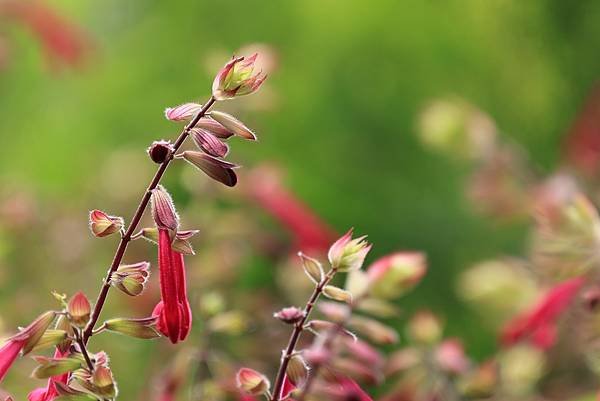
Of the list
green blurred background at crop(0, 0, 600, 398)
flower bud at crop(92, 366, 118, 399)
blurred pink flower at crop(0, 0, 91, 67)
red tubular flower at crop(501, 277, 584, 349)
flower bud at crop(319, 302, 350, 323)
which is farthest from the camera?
blurred pink flower at crop(0, 0, 91, 67)

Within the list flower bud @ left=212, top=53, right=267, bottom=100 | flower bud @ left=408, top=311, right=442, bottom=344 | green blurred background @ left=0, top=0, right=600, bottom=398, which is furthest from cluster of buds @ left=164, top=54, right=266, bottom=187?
green blurred background @ left=0, top=0, right=600, bottom=398

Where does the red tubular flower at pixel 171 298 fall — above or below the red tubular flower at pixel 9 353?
above

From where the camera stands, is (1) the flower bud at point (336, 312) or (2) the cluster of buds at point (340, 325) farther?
(1) the flower bud at point (336, 312)

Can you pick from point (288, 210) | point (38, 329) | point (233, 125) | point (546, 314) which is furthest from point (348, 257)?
point (288, 210)

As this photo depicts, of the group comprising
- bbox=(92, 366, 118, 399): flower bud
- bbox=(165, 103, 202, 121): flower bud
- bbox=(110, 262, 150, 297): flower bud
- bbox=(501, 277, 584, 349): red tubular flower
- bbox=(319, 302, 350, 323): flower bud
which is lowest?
bbox=(92, 366, 118, 399): flower bud

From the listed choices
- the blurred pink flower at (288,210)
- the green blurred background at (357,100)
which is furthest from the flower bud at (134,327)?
the green blurred background at (357,100)

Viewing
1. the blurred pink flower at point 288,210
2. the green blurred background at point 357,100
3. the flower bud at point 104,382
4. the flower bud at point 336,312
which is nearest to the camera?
the flower bud at point 104,382

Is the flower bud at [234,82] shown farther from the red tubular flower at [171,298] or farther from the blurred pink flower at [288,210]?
the blurred pink flower at [288,210]

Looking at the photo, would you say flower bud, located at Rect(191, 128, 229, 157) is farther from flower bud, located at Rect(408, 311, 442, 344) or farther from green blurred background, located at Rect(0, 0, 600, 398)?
green blurred background, located at Rect(0, 0, 600, 398)
